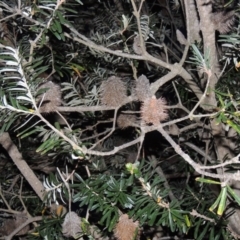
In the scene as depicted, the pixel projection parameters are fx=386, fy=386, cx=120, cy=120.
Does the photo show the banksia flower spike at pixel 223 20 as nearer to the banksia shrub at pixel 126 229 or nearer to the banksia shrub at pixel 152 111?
the banksia shrub at pixel 152 111

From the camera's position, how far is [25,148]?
1079 mm

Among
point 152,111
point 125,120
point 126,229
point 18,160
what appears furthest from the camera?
point 18,160

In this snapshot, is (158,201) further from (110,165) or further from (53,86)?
(110,165)

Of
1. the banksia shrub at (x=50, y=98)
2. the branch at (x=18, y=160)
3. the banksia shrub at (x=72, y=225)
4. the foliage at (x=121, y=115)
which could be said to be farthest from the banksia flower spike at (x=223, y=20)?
the branch at (x=18, y=160)

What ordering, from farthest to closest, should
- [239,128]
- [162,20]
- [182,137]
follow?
[162,20] < [182,137] < [239,128]

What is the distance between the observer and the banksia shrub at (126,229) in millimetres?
628

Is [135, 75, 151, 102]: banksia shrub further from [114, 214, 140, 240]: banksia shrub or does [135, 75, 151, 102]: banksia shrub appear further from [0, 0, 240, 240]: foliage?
[114, 214, 140, 240]: banksia shrub

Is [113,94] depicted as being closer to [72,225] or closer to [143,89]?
[143,89]

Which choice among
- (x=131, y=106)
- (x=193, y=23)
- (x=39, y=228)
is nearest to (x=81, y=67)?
(x=131, y=106)

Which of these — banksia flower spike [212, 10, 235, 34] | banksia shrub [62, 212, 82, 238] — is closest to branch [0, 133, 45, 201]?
banksia shrub [62, 212, 82, 238]

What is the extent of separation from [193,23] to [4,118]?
1.32 feet

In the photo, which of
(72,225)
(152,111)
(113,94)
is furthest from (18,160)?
(152,111)

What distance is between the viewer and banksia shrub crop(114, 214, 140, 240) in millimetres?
628

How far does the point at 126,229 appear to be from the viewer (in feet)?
2.08
